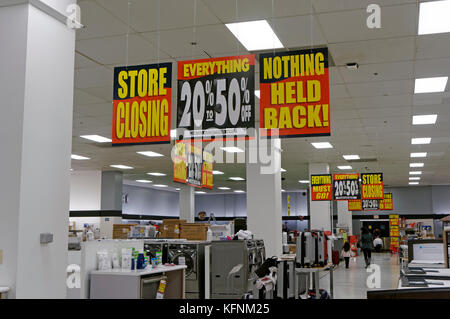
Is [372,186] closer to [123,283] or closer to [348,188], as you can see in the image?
[348,188]

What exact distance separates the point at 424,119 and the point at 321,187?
447cm

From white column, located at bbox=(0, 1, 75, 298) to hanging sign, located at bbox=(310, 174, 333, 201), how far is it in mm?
11478

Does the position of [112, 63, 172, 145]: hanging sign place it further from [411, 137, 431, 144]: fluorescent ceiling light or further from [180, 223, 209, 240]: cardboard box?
[411, 137, 431, 144]: fluorescent ceiling light

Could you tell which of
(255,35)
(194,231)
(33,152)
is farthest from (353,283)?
(33,152)

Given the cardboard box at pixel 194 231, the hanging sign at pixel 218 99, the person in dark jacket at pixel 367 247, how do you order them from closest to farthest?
1. the hanging sign at pixel 218 99
2. the cardboard box at pixel 194 231
3. the person in dark jacket at pixel 367 247

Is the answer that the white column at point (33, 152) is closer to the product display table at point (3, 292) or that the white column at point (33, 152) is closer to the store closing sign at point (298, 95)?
A: the product display table at point (3, 292)

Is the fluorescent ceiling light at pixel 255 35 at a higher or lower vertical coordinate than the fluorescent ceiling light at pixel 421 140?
higher

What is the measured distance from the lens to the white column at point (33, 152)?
3.87 metres

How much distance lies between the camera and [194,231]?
1291 centimetres

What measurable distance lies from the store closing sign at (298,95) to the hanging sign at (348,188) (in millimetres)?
9787

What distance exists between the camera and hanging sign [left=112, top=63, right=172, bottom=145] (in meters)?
5.38

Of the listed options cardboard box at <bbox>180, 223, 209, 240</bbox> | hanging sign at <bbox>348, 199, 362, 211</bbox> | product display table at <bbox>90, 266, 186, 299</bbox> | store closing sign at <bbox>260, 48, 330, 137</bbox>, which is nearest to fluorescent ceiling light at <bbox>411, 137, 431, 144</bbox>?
hanging sign at <bbox>348, 199, 362, 211</bbox>

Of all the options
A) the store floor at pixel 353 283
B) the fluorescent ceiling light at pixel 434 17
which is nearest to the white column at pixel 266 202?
the store floor at pixel 353 283
